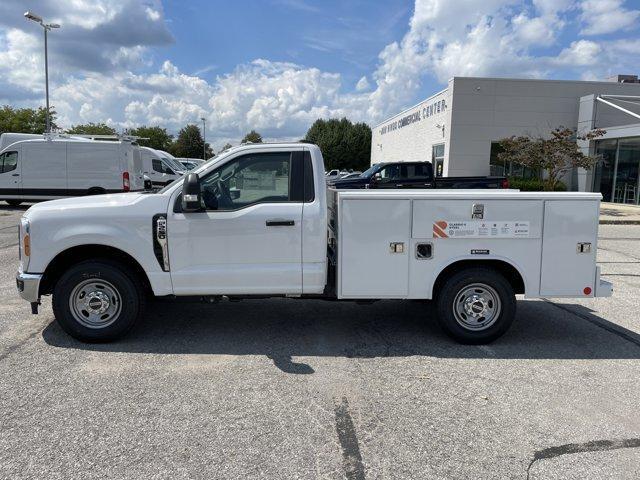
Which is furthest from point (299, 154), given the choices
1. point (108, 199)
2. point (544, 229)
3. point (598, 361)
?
point (598, 361)

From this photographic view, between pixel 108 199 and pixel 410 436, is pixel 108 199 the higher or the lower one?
the higher one

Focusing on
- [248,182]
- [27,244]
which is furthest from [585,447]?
[27,244]

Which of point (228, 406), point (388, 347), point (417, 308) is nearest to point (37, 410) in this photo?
point (228, 406)

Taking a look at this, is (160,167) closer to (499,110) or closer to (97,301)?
(499,110)

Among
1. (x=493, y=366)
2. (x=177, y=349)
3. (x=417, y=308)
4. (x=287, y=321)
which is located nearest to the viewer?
(x=493, y=366)

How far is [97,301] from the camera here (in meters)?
5.29

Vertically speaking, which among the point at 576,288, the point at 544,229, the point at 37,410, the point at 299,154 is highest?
the point at 299,154

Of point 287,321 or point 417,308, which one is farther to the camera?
point 417,308

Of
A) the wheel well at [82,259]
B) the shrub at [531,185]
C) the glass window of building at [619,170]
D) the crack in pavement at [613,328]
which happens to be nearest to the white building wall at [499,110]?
the shrub at [531,185]

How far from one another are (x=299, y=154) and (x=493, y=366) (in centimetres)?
281

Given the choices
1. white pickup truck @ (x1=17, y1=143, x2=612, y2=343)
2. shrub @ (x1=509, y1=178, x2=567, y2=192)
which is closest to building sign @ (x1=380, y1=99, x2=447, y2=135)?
shrub @ (x1=509, y1=178, x2=567, y2=192)

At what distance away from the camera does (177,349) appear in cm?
525

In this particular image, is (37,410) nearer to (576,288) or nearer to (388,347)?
(388,347)

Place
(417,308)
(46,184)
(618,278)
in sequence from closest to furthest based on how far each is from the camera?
(417,308) < (618,278) < (46,184)
